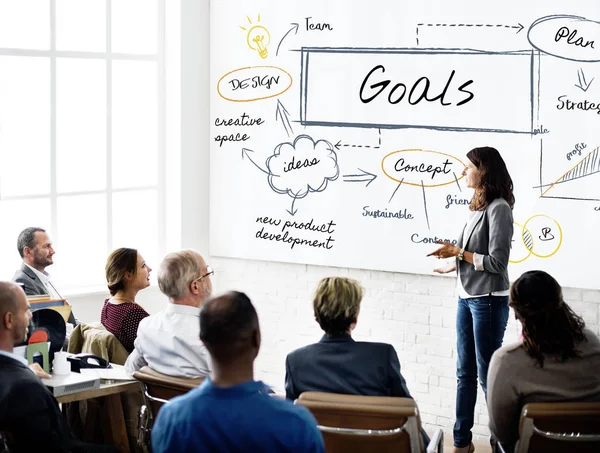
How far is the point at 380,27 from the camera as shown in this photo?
6.00 m

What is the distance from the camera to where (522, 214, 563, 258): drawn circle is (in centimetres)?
547

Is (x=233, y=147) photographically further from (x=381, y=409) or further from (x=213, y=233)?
(x=381, y=409)

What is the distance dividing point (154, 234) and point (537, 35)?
295 centimetres

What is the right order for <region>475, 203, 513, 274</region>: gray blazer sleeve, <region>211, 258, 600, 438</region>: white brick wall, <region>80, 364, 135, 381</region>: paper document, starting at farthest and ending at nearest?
<region>211, 258, 600, 438</region>: white brick wall → <region>475, 203, 513, 274</region>: gray blazer sleeve → <region>80, 364, 135, 381</region>: paper document

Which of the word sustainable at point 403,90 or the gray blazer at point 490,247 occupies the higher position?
the word sustainable at point 403,90

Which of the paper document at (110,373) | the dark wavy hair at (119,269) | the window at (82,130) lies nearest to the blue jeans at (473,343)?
the dark wavy hair at (119,269)

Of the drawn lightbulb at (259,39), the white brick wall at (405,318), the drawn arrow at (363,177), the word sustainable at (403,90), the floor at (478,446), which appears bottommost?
the floor at (478,446)

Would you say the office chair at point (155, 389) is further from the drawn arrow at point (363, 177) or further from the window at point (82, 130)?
the drawn arrow at point (363, 177)

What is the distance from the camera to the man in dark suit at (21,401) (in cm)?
328

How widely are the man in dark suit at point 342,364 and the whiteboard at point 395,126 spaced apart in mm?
2229

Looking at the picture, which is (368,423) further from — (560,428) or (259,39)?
(259,39)

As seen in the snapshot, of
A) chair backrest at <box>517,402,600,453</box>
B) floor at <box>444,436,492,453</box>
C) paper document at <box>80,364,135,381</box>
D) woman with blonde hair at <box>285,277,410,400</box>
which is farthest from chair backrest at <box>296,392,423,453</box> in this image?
floor at <box>444,436,492,453</box>

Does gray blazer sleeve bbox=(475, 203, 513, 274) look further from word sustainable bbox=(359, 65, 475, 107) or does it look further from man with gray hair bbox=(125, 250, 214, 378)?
man with gray hair bbox=(125, 250, 214, 378)

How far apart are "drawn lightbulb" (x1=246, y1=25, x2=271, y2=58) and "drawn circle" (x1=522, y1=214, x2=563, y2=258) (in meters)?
2.13
